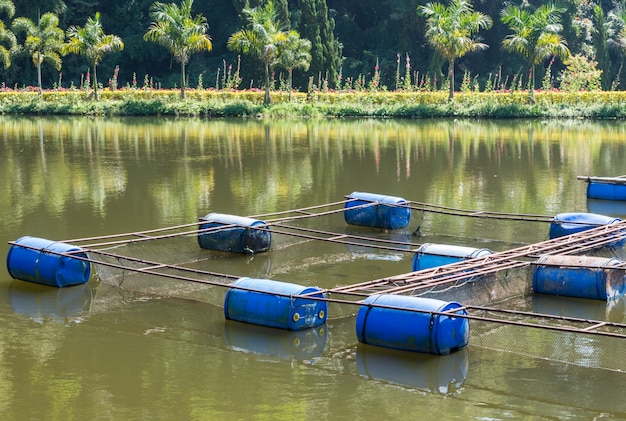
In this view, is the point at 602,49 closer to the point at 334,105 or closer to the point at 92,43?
the point at 334,105

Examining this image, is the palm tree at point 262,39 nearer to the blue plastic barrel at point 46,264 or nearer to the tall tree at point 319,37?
the tall tree at point 319,37

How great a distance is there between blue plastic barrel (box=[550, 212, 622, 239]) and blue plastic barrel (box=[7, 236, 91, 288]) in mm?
6972

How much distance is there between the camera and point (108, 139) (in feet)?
106

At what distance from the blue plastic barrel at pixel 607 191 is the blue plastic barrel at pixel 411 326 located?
10.7 m

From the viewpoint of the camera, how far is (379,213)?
16406 mm

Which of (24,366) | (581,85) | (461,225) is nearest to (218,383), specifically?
(24,366)

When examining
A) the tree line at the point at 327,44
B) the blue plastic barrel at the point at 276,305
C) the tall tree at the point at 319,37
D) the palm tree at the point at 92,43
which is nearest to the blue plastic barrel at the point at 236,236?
the blue plastic barrel at the point at 276,305

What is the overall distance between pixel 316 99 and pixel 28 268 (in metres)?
36.3

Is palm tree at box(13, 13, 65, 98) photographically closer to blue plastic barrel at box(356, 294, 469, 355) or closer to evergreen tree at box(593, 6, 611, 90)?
evergreen tree at box(593, 6, 611, 90)

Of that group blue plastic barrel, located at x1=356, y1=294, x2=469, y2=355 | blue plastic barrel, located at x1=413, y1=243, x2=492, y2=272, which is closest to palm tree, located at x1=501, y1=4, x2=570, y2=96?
blue plastic barrel, located at x1=413, y1=243, x2=492, y2=272

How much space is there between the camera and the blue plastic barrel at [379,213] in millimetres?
16344

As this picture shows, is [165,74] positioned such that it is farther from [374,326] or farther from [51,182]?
[374,326]

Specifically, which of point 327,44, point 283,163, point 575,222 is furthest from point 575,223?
point 327,44

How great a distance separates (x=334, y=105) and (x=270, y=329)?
35.5 m
